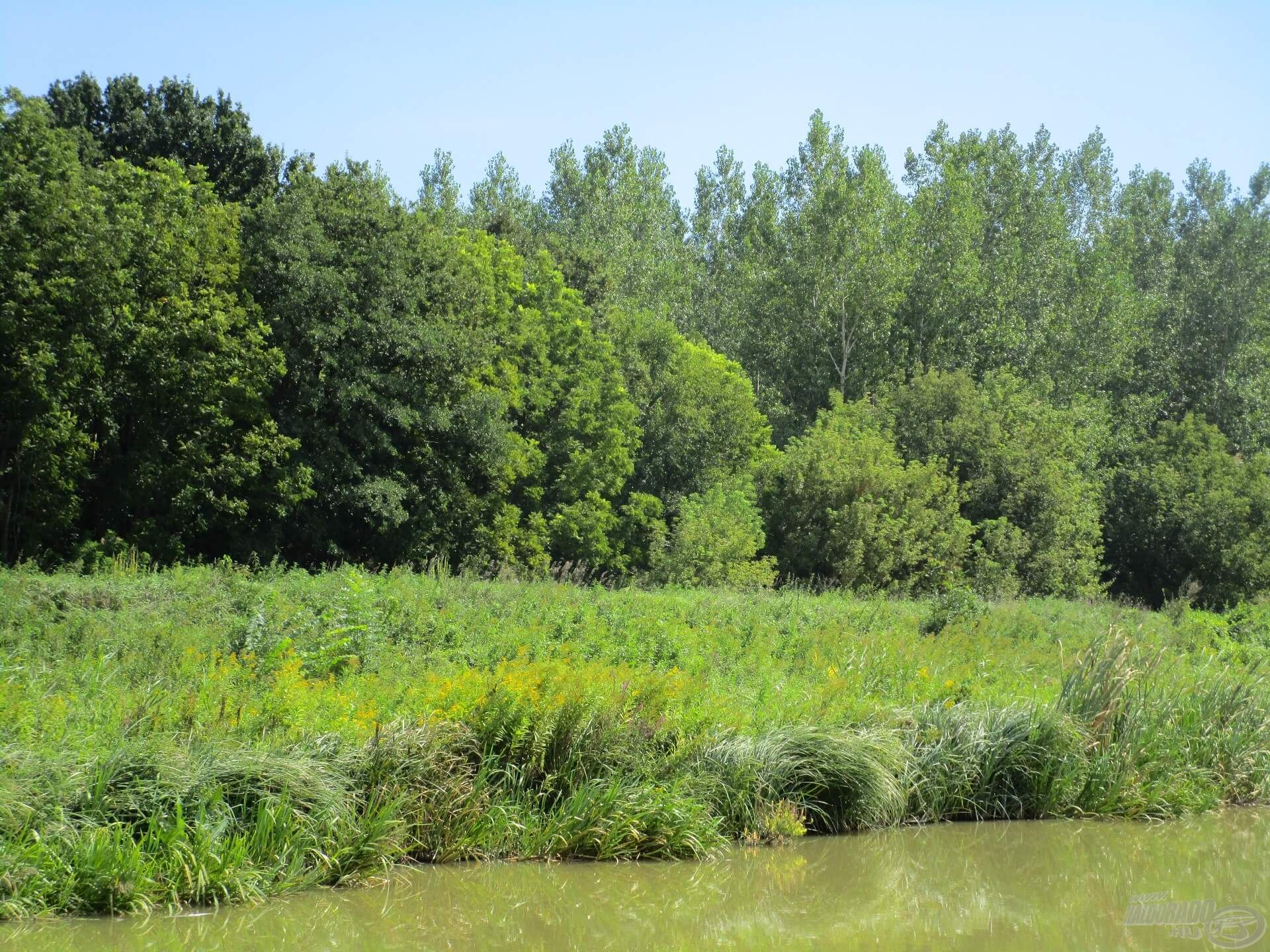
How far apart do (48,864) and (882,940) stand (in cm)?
586

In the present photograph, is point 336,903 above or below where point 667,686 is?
below

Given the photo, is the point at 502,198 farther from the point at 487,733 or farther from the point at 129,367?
the point at 487,733

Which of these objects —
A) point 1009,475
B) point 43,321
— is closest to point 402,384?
point 43,321

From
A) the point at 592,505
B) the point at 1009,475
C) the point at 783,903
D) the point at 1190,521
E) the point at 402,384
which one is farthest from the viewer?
the point at 1190,521

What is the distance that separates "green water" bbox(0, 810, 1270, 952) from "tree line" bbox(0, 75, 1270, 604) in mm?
16370

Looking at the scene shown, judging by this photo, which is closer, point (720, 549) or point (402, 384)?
point (402, 384)

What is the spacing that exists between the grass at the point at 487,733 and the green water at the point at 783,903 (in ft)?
1.01

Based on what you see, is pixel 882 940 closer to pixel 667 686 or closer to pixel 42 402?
pixel 667 686

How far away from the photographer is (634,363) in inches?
1671

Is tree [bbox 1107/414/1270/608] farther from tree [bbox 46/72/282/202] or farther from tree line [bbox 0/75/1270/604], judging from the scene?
tree [bbox 46/72/282/202]

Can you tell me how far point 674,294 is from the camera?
54.4 metres

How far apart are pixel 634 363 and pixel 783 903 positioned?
34292mm

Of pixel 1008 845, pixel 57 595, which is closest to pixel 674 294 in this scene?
pixel 57 595

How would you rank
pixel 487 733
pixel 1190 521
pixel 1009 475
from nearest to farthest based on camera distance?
pixel 487 733
pixel 1009 475
pixel 1190 521
